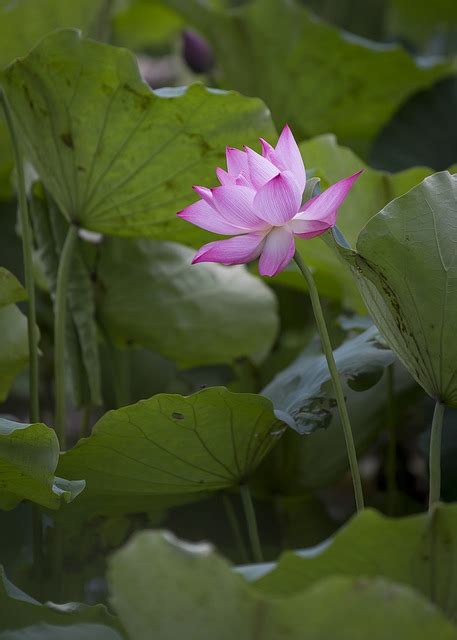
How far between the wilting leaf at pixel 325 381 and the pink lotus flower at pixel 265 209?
146mm

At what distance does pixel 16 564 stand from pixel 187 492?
24 centimetres

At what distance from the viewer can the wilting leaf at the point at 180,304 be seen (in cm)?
101

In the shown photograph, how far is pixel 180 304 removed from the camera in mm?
1025

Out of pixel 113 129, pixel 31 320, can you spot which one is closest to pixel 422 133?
pixel 113 129

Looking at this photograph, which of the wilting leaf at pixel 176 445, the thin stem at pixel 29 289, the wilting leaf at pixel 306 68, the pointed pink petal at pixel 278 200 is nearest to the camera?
the pointed pink petal at pixel 278 200

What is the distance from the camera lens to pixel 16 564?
2.98ft

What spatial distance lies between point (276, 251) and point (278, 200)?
0.03 meters

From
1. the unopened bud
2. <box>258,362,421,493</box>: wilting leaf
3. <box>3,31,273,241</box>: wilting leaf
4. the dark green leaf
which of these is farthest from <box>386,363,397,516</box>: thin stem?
the unopened bud

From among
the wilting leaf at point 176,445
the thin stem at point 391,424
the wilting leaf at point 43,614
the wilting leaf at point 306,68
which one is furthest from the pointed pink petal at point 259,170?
the wilting leaf at point 306,68

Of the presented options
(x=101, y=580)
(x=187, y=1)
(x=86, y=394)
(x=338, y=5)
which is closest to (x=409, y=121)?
(x=187, y=1)

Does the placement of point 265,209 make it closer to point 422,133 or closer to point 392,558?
point 392,558

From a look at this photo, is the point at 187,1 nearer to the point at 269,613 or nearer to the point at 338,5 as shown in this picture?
the point at 338,5

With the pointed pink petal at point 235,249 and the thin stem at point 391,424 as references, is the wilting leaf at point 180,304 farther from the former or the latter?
the pointed pink petal at point 235,249

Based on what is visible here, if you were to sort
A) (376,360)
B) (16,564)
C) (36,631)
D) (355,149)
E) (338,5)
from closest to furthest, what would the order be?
(36,631)
(376,360)
(16,564)
(355,149)
(338,5)
